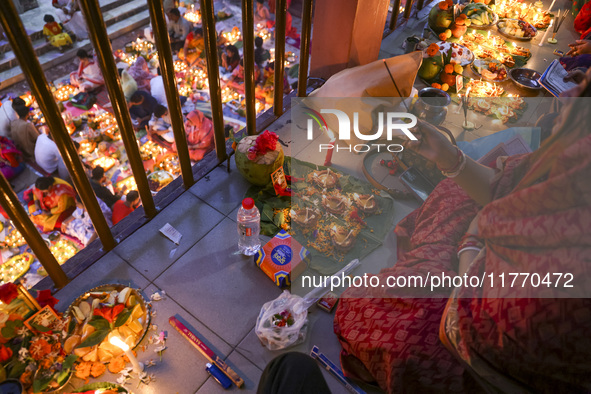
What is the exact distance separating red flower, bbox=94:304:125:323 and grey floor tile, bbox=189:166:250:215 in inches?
34.4

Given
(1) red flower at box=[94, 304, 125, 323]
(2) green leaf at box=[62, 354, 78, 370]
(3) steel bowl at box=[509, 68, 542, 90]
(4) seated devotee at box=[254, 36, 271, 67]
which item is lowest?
(4) seated devotee at box=[254, 36, 271, 67]

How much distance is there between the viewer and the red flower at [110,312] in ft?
6.82

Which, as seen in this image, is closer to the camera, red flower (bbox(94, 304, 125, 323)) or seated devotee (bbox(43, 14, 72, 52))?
red flower (bbox(94, 304, 125, 323))

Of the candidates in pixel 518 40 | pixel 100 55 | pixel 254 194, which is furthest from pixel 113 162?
pixel 518 40

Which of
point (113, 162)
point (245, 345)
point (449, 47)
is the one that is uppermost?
point (449, 47)

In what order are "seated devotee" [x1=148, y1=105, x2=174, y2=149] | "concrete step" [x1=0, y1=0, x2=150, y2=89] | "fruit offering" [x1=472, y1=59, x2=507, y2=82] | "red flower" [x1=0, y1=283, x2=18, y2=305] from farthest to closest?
"concrete step" [x1=0, y1=0, x2=150, y2=89], "seated devotee" [x1=148, y1=105, x2=174, y2=149], "fruit offering" [x1=472, y1=59, x2=507, y2=82], "red flower" [x1=0, y1=283, x2=18, y2=305]

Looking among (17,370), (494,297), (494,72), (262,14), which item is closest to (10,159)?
(17,370)

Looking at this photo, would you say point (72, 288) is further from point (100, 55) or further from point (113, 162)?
point (113, 162)

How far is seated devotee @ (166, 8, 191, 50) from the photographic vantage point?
5.39m

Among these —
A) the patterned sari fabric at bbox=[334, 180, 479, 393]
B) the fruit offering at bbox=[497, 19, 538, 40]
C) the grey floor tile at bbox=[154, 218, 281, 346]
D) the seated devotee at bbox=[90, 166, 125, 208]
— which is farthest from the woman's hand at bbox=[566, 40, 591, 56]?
the seated devotee at bbox=[90, 166, 125, 208]

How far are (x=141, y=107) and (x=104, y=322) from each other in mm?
2967

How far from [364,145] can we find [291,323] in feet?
5.11

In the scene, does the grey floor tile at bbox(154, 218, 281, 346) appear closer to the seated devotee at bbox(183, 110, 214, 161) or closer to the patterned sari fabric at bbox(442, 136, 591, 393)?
the patterned sari fabric at bbox(442, 136, 591, 393)

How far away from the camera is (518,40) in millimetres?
4352
